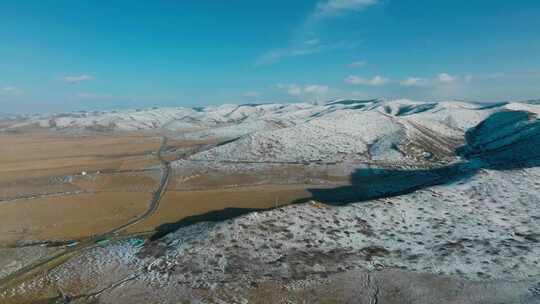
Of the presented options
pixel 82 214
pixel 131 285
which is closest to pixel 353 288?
pixel 131 285

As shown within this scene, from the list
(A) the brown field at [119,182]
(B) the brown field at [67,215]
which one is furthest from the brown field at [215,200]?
(A) the brown field at [119,182]

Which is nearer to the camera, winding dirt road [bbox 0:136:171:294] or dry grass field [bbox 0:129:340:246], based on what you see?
winding dirt road [bbox 0:136:171:294]

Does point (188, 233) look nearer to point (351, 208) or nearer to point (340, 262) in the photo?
point (340, 262)

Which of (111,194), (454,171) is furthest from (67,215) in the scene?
(454,171)

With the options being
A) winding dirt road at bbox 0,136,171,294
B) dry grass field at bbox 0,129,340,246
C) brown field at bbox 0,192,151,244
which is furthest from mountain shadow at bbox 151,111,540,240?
brown field at bbox 0,192,151,244

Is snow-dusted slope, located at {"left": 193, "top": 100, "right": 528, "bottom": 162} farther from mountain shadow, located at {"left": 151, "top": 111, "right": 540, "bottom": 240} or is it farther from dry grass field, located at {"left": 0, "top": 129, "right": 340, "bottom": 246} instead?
dry grass field, located at {"left": 0, "top": 129, "right": 340, "bottom": 246}
